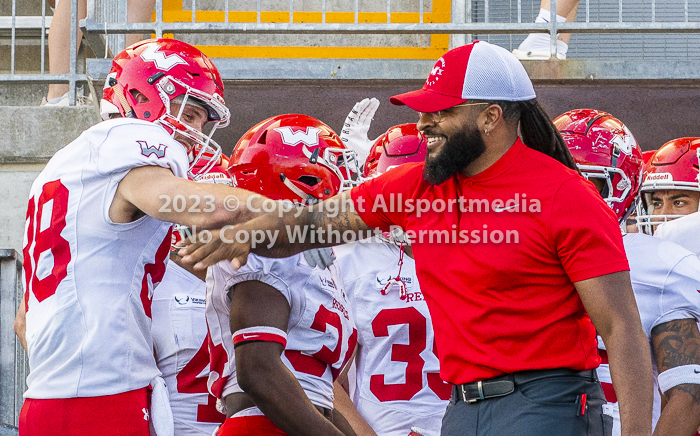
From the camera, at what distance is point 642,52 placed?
7.55m

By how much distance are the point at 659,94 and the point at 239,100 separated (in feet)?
9.72

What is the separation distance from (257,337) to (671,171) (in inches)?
125

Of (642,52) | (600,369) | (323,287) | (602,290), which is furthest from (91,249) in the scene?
(642,52)

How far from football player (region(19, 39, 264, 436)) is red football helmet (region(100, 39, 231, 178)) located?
0.68 metres

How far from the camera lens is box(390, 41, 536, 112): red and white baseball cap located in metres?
2.55

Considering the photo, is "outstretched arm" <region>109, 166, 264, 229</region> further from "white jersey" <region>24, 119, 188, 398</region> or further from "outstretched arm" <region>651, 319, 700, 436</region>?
"outstretched arm" <region>651, 319, 700, 436</region>

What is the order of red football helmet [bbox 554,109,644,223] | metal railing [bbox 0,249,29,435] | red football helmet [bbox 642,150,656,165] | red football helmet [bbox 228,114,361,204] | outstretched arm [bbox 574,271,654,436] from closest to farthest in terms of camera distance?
outstretched arm [bbox 574,271,654,436]
red football helmet [bbox 228,114,361,204]
red football helmet [bbox 554,109,644,223]
metal railing [bbox 0,249,29,435]
red football helmet [bbox 642,150,656,165]

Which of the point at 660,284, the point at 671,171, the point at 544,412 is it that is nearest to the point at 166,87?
the point at 544,412

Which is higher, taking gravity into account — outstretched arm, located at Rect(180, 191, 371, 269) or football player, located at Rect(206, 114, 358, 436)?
outstretched arm, located at Rect(180, 191, 371, 269)

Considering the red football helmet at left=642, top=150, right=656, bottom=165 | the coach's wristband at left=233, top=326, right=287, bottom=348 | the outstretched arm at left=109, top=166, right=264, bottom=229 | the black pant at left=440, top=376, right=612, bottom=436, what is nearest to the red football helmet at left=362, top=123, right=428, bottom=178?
the coach's wristband at left=233, top=326, right=287, bottom=348

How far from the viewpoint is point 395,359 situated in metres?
3.54

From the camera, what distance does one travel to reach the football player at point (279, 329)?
8.95ft

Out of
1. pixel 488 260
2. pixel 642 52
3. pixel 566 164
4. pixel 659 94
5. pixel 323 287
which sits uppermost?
pixel 642 52

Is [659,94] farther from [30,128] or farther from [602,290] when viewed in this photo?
[30,128]
